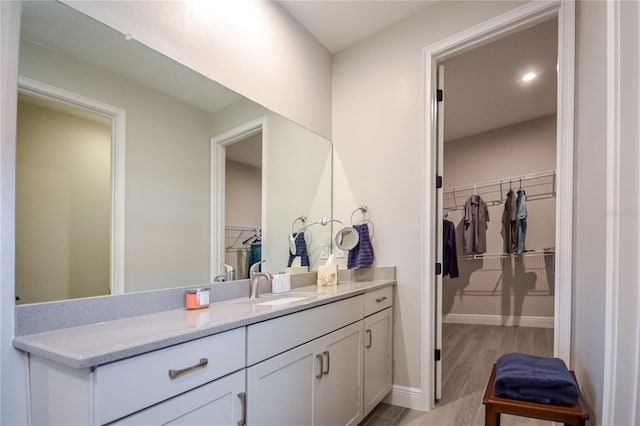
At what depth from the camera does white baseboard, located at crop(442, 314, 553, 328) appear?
4422 mm

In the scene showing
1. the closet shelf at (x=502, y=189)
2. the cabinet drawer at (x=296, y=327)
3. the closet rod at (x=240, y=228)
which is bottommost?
the cabinet drawer at (x=296, y=327)

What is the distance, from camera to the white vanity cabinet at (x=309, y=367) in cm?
129

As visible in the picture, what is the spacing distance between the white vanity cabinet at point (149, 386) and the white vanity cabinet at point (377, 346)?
107cm

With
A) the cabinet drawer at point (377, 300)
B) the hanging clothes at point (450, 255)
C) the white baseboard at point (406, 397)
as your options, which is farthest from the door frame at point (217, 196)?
the hanging clothes at point (450, 255)

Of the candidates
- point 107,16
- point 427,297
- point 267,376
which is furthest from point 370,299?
point 107,16

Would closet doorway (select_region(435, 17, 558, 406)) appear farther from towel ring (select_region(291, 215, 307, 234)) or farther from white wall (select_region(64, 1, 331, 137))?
towel ring (select_region(291, 215, 307, 234))

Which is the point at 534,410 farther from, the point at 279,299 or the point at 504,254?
the point at 504,254

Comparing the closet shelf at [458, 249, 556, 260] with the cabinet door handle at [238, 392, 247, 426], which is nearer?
the cabinet door handle at [238, 392, 247, 426]

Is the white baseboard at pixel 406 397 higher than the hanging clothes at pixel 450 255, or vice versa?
the hanging clothes at pixel 450 255

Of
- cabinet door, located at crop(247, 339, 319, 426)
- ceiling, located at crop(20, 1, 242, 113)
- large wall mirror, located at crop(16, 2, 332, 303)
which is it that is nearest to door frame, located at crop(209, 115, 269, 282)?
large wall mirror, located at crop(16, 2, 332, 303)

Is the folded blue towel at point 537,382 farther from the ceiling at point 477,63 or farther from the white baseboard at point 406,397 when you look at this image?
the ceiling at point 477,63

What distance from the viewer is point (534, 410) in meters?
1.22

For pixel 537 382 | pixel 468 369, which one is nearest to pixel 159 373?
pixel 537 382

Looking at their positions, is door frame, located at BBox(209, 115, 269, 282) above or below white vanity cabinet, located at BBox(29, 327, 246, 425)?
above
